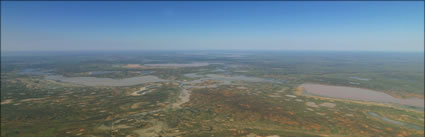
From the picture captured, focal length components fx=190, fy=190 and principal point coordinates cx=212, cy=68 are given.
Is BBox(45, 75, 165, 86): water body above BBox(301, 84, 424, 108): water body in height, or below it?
above

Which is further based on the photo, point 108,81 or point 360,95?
point 108,81

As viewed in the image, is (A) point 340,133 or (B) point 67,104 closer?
(A) point 340,133

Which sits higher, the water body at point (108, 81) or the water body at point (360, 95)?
the water body at point (108, 81)

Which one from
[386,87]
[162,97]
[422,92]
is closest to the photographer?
[162,97]

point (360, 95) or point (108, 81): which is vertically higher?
point (108, 81)

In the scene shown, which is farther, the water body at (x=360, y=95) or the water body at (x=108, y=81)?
the water body at (x=108, y=81)

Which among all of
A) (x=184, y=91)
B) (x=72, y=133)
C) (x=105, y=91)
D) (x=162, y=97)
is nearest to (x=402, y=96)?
(x=184, y=91)

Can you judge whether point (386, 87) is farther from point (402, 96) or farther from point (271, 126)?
point (271, 126)

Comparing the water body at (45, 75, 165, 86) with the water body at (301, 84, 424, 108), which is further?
the water body at (45, 75, 165, 86)
